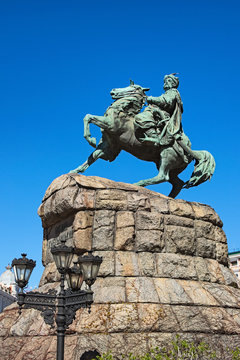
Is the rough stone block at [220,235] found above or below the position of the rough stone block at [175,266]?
above

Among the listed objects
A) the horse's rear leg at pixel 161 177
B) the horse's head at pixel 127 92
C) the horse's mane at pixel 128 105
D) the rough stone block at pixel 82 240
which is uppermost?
the horse's head at pixel 127 92

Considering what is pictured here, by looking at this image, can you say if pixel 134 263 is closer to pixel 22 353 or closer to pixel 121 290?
pixel 121 290

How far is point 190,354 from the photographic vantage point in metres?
7.40

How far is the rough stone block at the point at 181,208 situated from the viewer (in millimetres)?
10508

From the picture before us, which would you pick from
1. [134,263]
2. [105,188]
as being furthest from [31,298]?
[105,188]

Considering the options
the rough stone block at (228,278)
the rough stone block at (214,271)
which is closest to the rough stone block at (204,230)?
the rough stone block at (214,271)

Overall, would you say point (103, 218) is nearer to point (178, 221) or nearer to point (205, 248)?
point (178, 221)

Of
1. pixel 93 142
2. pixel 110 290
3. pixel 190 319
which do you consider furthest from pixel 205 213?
pixel 93 142

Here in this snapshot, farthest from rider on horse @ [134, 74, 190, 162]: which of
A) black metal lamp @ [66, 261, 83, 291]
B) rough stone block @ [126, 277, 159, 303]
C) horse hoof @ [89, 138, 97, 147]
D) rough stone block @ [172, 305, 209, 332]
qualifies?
black metal lamp @ [66, 261, 83, 291]

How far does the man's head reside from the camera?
13.1 meters

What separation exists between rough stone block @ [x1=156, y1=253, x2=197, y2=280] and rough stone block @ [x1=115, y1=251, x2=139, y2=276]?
49 centimetres

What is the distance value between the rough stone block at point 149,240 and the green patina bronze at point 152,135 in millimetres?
2261

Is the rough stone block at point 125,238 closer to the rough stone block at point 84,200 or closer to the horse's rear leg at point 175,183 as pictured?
the rough stone block at point 84,200

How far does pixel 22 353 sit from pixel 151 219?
3594 millimetres
